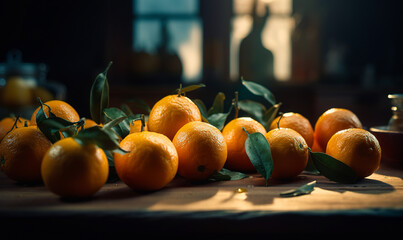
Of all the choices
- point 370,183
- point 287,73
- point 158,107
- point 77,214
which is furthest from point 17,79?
point 287,73

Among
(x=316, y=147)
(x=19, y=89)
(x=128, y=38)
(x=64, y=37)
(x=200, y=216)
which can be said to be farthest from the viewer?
(x=64, y=37)

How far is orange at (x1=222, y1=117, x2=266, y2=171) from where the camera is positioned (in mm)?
586

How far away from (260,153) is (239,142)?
0.08 metres

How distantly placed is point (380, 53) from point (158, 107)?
2958 millimetres

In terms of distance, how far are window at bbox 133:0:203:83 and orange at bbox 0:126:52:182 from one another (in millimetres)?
2244

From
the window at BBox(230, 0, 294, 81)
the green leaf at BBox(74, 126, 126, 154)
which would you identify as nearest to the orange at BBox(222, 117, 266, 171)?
the green leaf at BBox(74, 126, 126, 154)

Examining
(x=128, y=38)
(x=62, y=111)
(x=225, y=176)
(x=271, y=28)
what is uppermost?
(x=271, y=28)

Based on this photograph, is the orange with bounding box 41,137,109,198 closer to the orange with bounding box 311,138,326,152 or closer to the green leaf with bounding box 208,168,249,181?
the green leaf with bounding box 208,168,249,181

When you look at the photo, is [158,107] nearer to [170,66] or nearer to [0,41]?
[170,66]

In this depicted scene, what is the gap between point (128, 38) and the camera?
2715 mm

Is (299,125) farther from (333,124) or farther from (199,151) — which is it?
(199,151)

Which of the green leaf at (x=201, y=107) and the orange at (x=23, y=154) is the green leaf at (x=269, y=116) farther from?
the orange at (x=23, y=154)

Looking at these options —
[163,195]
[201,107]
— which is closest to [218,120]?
[201,107]

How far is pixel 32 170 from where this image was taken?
500 mm
